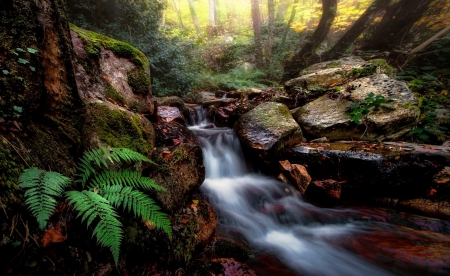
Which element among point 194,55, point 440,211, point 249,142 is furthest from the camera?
point 194,55

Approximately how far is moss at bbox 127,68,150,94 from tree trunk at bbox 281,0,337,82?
321 inches

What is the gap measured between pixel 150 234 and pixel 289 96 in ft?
18.8

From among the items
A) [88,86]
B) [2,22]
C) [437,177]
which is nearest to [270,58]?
[437,177]

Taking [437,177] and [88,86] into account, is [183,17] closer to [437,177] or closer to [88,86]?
[88,86]

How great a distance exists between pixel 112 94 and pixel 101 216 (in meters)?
2.33

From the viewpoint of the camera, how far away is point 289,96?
650 cm

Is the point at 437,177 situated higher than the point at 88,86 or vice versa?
the point at 88,86

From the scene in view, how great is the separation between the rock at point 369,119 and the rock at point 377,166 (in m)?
0.46

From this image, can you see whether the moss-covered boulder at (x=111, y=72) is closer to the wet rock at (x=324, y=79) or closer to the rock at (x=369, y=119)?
the rock at (x=369, y=119)

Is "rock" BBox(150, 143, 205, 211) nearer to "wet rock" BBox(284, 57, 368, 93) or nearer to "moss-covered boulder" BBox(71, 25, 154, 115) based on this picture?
"moss-covered boulder" BBox(71, 25, 154, 115)

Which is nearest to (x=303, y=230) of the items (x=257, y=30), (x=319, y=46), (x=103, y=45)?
(x=103, y=45)

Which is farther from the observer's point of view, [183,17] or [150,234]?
[183,17]

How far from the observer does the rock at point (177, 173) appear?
2453 mm

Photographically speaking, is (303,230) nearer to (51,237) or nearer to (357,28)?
(51,237)
